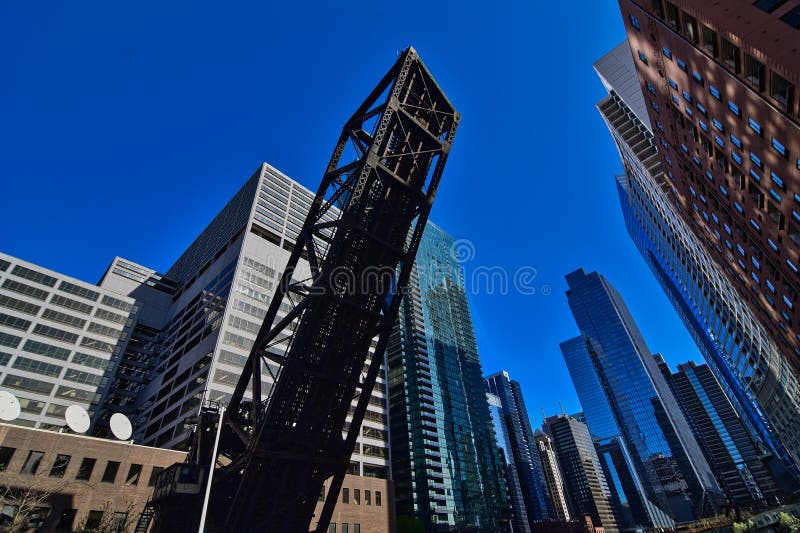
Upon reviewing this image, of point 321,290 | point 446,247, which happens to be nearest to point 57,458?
point 321,290

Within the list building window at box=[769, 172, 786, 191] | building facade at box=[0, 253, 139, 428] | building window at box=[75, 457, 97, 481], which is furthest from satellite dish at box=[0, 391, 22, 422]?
building window at box=[769, 172, 786, 191]

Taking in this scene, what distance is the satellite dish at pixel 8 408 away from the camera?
87.7ft

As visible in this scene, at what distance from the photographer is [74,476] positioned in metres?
29.3

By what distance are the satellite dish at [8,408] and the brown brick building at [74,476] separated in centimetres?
168

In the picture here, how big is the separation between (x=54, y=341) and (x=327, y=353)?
5629 centimetres

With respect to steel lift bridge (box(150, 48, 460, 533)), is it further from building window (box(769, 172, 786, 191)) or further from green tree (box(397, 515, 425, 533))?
green tree (box(397, 515, 425, 533))

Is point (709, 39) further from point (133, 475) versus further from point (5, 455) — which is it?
point (5, 455)

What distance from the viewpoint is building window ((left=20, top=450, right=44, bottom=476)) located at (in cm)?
2802

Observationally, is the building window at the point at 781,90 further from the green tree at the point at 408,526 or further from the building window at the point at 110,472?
the green tree at the point at 408,526

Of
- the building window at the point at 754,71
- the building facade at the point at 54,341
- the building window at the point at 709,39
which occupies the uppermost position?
the building facade at the point at 54,341

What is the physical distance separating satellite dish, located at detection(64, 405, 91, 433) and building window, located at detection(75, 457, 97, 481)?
2.27 m

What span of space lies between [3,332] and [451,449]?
80.4 m

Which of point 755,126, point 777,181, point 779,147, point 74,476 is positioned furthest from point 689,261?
point 74,476

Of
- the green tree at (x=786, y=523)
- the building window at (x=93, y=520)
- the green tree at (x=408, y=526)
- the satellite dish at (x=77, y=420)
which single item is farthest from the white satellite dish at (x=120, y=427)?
the green tree at (x=786, y=523)
